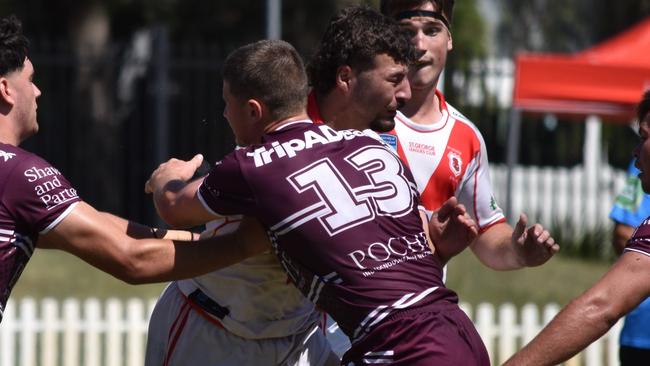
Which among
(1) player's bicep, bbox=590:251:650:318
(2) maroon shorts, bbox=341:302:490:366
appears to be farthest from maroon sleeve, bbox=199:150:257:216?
(1) player's bicep, bbox=590:251:650:318

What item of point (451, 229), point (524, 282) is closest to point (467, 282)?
point (524, 282)

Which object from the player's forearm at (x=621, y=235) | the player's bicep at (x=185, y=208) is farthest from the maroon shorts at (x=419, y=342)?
the player's forearm at (x=621, y=235)

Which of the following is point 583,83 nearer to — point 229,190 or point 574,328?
point 574,328

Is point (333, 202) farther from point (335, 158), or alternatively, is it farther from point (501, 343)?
point (501, 343)

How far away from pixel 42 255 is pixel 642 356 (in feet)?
33.1

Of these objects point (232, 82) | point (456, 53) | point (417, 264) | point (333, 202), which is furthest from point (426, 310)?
point (456, 53)

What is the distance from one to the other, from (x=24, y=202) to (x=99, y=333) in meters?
5.49

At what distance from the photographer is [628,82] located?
12.8m

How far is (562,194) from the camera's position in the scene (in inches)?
643

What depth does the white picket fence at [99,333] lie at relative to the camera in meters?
9.02

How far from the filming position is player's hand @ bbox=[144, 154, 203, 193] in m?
4.16

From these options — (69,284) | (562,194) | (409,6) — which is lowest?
(562,194)

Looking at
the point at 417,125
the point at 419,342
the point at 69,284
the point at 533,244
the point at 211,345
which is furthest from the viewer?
the point at 69,284

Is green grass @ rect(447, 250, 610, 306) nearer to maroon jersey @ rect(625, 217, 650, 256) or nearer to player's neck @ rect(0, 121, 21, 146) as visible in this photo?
maroon jersey @ rect(625, 217, 650, 256)
